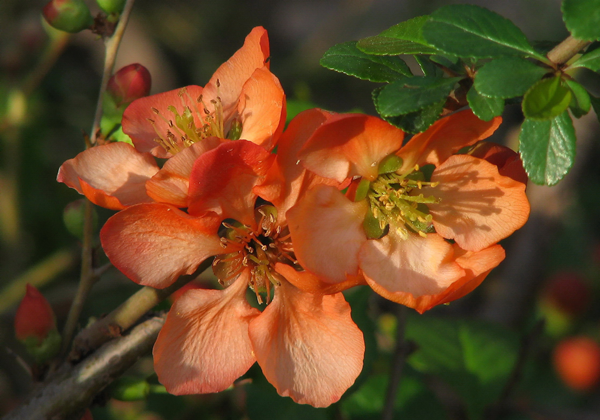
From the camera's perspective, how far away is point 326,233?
0.86 metres

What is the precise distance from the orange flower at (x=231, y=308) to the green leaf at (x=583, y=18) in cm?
35

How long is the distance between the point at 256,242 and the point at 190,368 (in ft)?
0.80

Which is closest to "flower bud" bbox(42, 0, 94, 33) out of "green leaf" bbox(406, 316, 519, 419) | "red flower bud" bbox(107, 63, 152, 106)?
"red flower bud" bbox(107, 63, 152, 106)

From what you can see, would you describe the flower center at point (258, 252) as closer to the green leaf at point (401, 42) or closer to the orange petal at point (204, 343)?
the orange petal at point (204, 343)

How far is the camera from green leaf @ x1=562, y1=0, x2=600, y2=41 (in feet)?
2.16

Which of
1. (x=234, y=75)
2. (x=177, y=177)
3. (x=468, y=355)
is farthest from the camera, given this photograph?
(x=468, y=355)

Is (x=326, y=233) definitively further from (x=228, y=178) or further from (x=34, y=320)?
(x=34, y=320)

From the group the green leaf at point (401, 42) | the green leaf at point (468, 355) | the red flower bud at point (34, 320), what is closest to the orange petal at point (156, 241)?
the red flower bud at point (34, 320)

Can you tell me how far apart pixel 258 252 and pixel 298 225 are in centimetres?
19

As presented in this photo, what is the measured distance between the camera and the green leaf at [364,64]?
2.76 feet

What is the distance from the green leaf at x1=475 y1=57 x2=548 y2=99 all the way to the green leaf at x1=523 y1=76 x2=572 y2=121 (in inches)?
0.5

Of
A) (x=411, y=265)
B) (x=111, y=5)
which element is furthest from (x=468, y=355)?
(x=111, y=5)

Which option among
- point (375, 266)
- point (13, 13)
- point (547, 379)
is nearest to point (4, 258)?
point (13, 13)

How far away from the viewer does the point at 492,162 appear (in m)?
0.88
